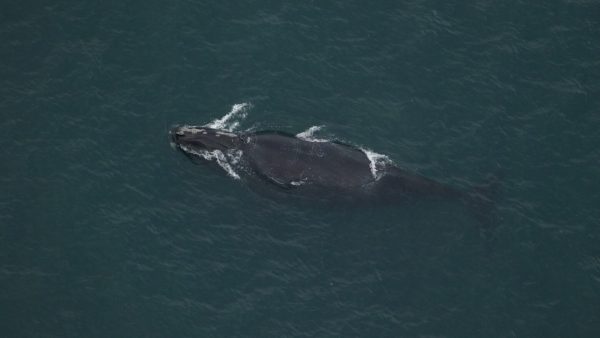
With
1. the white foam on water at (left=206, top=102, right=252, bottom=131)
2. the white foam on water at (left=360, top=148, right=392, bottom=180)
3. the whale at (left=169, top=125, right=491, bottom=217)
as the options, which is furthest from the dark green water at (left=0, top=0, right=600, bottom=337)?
the whale at (left=169, top=125, right=491, bottom=217)

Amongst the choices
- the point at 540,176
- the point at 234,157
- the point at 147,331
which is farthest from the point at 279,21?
the point at 147,331

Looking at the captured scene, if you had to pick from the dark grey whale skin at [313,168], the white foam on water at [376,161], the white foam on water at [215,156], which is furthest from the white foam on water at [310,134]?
the white foam on water at [215,156]

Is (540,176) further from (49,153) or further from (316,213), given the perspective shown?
(49,153)

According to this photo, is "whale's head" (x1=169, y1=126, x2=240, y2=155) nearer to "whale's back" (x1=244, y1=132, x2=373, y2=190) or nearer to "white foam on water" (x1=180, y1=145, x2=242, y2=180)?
"white foam on water" (x1=180, y1=145, x2=242, y2=180)

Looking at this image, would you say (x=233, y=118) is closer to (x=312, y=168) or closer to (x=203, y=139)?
(x=203, y=139)

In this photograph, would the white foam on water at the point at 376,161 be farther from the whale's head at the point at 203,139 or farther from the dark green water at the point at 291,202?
the whale's head at the point at 203,139
